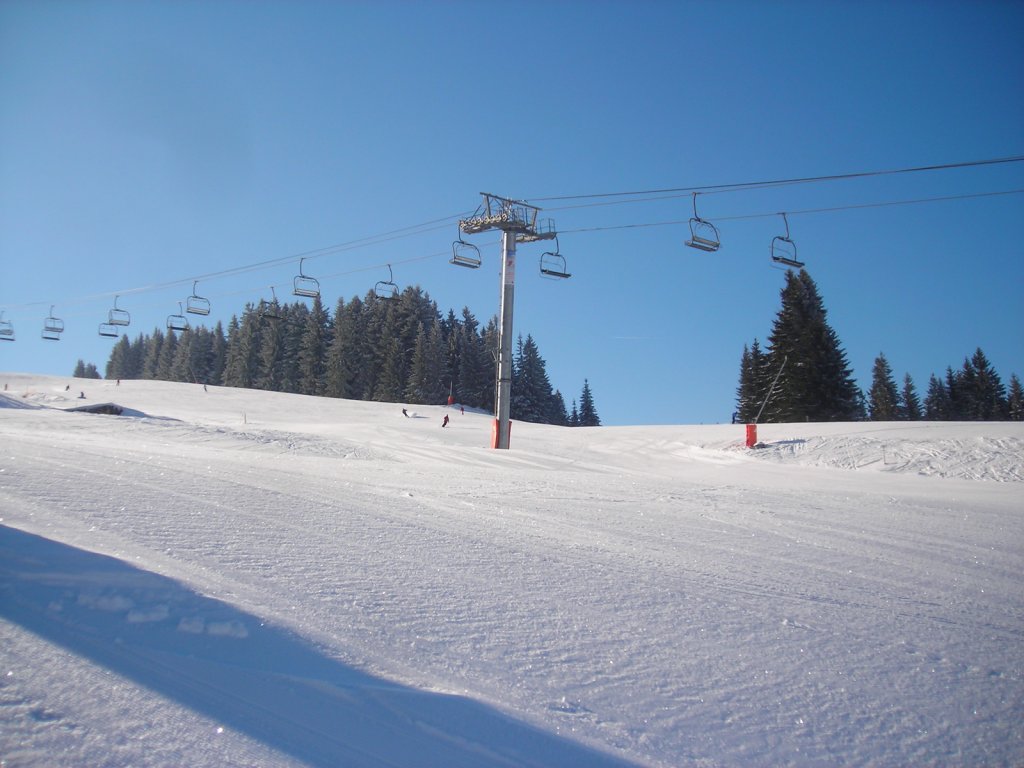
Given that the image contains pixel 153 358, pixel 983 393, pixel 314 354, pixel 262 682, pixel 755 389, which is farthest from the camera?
pixel 153 358

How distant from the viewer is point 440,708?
8.81 feet

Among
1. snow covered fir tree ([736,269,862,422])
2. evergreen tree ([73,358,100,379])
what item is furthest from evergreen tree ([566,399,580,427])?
evergreen tree ([73,358,100,379])

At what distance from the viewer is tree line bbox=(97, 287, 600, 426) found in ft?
249

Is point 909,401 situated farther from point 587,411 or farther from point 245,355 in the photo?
point 245,355

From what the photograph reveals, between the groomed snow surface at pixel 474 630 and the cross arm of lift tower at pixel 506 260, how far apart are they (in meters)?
18.1

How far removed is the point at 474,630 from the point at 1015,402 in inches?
3718

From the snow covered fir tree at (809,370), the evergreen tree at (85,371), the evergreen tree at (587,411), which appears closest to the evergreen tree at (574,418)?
the evergreen tree at (587,411)

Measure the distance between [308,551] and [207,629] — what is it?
1461mm

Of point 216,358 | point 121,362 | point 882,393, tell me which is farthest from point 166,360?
point 882,393

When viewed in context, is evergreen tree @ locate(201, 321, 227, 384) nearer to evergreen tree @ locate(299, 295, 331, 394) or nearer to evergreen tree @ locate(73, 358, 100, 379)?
evergreen tree @ locate(299, 295, 331, 394)

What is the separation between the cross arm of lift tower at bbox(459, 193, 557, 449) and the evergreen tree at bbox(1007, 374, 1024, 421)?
239 ft

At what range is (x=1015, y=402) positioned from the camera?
75688 mm

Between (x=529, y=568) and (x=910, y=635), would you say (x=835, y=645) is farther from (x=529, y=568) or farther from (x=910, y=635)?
(x=529, y=568)

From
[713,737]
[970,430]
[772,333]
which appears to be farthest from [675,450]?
[772,333]
